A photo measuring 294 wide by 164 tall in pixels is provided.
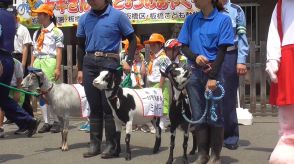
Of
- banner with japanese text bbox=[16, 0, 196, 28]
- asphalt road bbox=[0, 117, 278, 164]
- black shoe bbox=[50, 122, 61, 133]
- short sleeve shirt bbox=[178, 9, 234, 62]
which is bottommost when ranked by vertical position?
asphalt road bbox=[0, 117, 278, 164]

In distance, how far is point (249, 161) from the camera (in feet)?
21.2

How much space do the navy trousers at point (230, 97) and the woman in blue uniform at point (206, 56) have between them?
1.12 metres

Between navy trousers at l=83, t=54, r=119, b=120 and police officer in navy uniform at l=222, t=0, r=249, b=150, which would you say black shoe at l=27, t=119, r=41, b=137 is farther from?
police officer in navy uniform at l=222, t=0, r=249, b=150

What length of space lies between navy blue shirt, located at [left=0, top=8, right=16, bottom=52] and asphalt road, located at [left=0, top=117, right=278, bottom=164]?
57.4 inches

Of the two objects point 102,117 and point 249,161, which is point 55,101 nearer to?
point 102,117

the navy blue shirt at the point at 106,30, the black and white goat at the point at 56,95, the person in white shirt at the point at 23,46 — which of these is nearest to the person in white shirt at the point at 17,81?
the person in white shirt at the point at 23,46

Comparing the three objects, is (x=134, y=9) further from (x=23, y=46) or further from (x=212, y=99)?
(x=212, y=99)

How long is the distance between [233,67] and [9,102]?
10.9 feet

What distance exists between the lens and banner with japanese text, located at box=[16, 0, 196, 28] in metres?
11.4

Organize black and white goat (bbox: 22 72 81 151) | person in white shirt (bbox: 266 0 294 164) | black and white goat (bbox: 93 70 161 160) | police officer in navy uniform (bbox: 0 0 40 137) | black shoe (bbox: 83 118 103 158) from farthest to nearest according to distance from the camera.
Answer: police officer in navy uniform (bbox: 0 0 40 137) < black and white goat (bbox: 22 72 81 151) < black shoe (bbox: 83 118 103 158) < black and white goat (bbox: 93 70 161 160) < person in white shirt (bbox: 266 0 294 164)

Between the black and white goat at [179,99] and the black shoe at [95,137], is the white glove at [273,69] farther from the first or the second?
the black shoe at [95,137]

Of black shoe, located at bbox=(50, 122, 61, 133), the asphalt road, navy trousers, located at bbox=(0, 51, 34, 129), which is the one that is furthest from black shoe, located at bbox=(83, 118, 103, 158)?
black shoe, located at bbox=(50, 122, 61, 133)

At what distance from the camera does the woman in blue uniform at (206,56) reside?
18.8ft

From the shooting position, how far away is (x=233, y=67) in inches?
276
